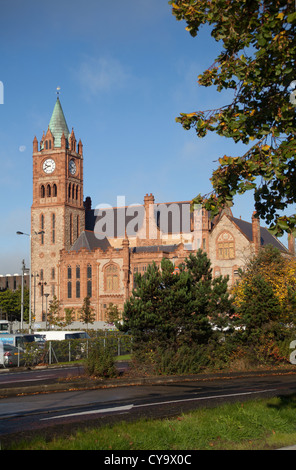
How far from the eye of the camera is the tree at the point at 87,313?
88688 mm

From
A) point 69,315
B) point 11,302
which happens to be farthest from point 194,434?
point 11,302

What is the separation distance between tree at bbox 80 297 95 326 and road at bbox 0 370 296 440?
69188mm

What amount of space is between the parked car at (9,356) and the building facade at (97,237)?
5429 centimetres

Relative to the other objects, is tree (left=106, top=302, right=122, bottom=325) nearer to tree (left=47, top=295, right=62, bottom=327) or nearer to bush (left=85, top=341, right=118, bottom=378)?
tree (left=47, top=295, right=62, bottom=327)

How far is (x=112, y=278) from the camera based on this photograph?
9262cm

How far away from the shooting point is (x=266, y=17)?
9273 millimetres

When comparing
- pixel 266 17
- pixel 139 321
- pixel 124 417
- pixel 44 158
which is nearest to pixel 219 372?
pixel 139 321

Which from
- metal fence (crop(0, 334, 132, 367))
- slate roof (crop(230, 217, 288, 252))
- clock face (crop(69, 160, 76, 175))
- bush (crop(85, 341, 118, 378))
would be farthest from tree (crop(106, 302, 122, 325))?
bush (crop(85, 341, 118, 378))

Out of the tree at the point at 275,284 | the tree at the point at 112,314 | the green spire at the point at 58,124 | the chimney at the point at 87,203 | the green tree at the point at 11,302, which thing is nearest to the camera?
the tree at the point at 275,284

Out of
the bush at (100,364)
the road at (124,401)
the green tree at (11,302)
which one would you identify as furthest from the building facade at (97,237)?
the road at (124,401)

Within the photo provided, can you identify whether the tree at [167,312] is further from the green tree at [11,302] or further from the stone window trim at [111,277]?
the green tree at [11,302]

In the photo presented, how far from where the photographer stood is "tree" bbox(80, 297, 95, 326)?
8869 cm

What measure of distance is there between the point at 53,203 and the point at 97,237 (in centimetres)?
1011
